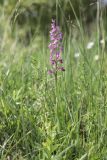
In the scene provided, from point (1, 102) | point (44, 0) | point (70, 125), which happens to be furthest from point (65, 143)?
point (44, 0)

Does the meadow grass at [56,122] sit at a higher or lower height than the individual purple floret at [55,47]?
lower

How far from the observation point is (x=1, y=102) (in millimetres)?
1924

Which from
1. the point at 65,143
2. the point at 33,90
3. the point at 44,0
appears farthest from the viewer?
the point at 44,0

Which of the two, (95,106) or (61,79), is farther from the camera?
(61,79)

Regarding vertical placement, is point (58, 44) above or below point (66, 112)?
above

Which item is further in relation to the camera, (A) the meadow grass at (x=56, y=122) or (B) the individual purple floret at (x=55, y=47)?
(B) the individual purple floret at (x=55, y=47)

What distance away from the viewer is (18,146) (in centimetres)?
171

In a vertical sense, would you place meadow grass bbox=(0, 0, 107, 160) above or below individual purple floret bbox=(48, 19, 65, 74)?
below

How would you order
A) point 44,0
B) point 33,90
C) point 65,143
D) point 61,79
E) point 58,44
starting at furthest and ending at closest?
1. point 44,0
2. point 33,90
3. point 61,79
4. point 58,44
5. point 65,143

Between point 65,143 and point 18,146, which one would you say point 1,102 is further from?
point 65,143

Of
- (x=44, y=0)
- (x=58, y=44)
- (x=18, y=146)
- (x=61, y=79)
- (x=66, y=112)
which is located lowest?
(x=18, y=146)

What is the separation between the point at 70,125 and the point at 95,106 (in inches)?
7.4

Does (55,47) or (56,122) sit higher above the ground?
(55,47)

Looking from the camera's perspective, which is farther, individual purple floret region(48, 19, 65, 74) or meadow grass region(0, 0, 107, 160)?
individual purple floret region(48, 19, 65, 74)
